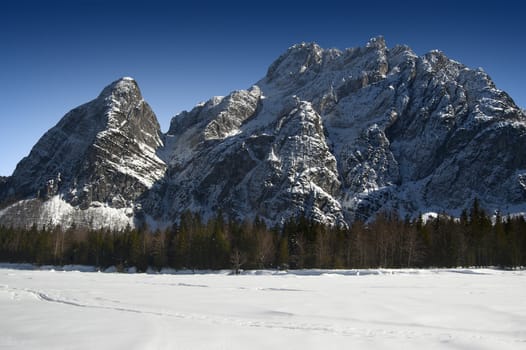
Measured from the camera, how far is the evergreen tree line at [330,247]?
81.9m

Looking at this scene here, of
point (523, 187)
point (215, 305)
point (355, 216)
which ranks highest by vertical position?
point (523, 187)

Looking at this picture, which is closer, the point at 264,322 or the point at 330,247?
the point at 264,322

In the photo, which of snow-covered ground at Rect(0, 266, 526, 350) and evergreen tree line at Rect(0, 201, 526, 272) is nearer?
snow-covered ground at Rect(0, 266, 526, 350)

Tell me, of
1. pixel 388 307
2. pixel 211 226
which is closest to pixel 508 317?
pixel 388 307

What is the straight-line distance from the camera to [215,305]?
23625 mm

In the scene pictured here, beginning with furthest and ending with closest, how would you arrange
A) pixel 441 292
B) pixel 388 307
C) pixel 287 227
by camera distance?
pixel 287 227 < pixel 441 292 < pixel 388 307

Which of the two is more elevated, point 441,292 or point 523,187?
point 523,187

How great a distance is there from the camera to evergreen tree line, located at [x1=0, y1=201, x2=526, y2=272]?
81.9 metres

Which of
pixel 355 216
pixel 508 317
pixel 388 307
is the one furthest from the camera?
pixel 355 216

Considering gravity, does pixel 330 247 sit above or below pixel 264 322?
above

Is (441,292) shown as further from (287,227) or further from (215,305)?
(287,227)

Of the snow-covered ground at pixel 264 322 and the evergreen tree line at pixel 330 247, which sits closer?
the snow-covered ground at pixel 264 322

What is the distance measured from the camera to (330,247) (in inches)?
3438

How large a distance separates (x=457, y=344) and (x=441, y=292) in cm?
1806
